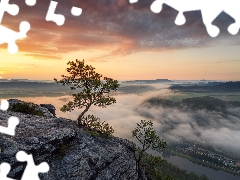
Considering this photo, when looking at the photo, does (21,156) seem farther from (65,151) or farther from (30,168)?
(65,151)

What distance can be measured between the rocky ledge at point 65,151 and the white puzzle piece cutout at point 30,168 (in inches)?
25.3

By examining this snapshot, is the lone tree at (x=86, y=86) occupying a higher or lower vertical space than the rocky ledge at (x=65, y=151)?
higher

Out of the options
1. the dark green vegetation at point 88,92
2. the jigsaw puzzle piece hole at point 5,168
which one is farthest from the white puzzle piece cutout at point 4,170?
the dark green vegetation at point 88,92

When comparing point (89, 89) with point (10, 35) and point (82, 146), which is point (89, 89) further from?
point (10, 35)

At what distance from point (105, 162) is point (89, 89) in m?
9.47

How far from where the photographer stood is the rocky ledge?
1903 cm

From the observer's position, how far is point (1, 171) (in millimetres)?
15148

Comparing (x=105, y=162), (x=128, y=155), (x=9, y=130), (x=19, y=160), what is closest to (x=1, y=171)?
(x=19, y=160)

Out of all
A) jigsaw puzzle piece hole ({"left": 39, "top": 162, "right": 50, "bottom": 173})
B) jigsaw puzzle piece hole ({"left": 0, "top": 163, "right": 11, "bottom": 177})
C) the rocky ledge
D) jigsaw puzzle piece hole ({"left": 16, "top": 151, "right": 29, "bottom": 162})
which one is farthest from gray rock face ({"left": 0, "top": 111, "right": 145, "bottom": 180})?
jigsaw puzzle piece hole ({"left": 39, "top": 162, "right": 50, "bottom": 173})

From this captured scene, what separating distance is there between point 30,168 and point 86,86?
45.4 feet

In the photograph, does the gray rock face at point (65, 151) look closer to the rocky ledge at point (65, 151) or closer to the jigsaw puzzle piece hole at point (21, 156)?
the rocky ledge at point (65, 151)

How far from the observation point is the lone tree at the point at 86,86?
27.9 meters

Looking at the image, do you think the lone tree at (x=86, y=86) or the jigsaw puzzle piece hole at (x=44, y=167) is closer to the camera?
the jigsaw puzzle piece hole at (x=44, y=167)

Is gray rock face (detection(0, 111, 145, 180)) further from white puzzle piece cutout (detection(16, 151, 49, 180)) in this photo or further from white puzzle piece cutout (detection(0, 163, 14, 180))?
white puzzle piece cutout (detection(0, 163, 14, 180))
